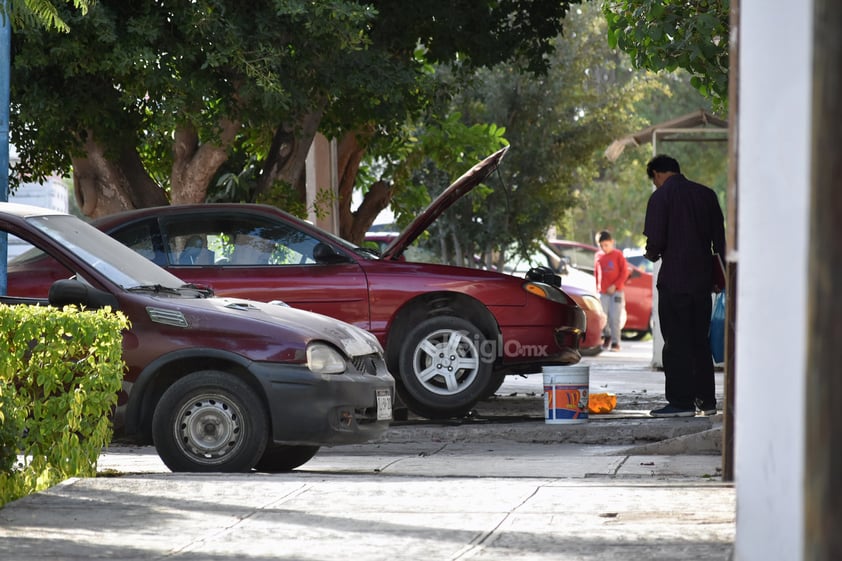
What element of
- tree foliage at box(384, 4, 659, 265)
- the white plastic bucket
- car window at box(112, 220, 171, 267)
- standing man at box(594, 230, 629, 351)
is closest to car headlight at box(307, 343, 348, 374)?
the white plastic bucket

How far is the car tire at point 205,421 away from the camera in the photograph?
8125 mm

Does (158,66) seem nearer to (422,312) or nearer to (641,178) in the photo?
(422,312)

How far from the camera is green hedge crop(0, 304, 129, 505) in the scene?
7.26 m

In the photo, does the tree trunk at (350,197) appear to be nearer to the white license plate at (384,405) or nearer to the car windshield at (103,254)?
the car windshield at (103,254)

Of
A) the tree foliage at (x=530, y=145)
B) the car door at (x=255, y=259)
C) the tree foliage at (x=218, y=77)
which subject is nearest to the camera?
the car door at (x=255, y=259)

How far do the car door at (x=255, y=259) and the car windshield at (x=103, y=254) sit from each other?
186cm

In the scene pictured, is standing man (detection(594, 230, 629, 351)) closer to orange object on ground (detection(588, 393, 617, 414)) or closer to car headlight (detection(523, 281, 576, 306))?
orange object on ground (detection(588, 393, 617, 414))

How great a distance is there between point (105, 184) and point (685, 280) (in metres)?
6.44

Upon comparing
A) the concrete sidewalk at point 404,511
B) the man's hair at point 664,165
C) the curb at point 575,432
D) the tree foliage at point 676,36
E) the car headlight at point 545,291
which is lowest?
the concrete sidewalk at point 404,511

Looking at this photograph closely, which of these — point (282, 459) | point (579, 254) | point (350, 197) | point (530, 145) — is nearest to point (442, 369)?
point (282, 459)

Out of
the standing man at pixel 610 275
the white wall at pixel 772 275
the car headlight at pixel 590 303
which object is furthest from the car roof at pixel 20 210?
the standing man at pixel 610 275

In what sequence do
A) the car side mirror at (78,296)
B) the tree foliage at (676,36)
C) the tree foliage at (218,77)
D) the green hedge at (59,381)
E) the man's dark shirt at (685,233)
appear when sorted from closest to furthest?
the green hedge at (59,381), the car side mirror at (78,296), the tree foliage at (676,36), the man's dark shirt at (685,233), the tree foliage at (218,77)

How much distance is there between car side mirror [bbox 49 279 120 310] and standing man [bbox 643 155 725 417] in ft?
13.4

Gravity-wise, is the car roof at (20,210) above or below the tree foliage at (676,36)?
below
